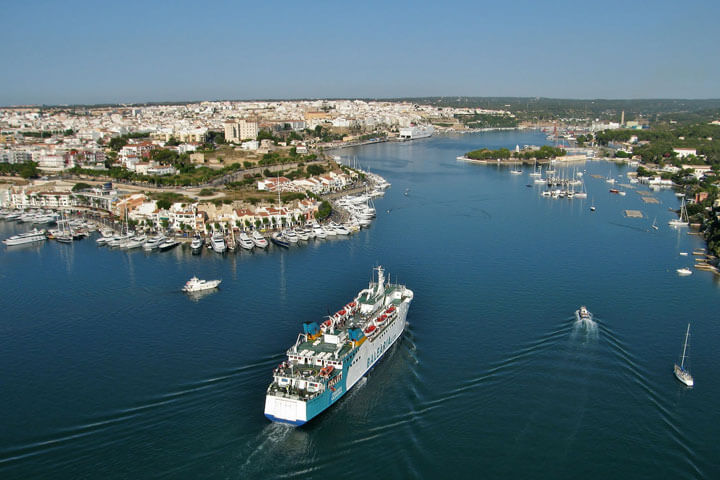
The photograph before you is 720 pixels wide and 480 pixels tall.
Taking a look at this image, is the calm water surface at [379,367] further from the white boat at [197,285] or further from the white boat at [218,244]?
the white boat at [218,244]

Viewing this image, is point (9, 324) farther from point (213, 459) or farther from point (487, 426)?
point (487, 426)

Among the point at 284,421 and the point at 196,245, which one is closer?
the point at 284,421

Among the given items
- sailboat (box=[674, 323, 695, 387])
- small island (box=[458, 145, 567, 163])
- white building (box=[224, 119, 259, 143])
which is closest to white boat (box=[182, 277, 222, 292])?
sailboat (box=[674, 323, 695, 387])

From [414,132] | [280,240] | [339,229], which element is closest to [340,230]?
[339,229]

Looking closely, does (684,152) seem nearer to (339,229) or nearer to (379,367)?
(339,229)

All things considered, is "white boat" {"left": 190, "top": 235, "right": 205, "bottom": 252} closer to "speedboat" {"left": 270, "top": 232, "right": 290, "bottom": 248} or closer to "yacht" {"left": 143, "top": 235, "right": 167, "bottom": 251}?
"yacht" {"left": 143, "top": 235, "right": 167, "bottom": 251}

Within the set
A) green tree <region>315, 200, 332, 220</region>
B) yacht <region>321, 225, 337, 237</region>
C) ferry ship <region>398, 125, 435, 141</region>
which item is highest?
ferry ship <region>398, 125, 435, 141</region>

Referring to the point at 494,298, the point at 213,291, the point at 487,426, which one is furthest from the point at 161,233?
the point at 487,426
